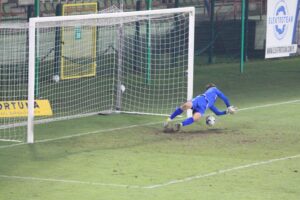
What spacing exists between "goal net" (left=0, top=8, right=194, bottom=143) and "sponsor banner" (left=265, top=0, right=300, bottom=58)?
232cm

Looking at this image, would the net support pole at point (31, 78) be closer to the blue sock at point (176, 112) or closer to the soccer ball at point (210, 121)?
the blue sock at point (176, 112)

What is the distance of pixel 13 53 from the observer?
25.4 m

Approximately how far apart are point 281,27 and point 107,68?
6.43 meters

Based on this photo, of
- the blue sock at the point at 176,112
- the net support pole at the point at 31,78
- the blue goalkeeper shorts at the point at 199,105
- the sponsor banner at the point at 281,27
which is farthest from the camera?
the sponsor banner at the point at 281,27

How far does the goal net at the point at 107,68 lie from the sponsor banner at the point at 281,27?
7.62ft

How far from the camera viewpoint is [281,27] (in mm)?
29672

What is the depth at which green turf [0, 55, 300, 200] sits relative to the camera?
47.1ft

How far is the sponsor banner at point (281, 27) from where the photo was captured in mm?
29219

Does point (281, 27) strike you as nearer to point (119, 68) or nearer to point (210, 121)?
point (119, 68)

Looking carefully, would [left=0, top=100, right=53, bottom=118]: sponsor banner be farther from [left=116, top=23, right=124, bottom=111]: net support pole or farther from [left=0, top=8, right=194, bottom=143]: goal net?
[left=116, top=23, right=124, bottom=111]: net support pole

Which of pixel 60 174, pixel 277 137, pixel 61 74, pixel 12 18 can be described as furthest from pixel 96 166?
pixel 12 18

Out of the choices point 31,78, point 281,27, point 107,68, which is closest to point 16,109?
point 31,78

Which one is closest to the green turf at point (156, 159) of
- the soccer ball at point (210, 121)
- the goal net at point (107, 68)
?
the soccer ball at point (210, 121)

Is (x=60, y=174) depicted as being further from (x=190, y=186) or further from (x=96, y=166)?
(x=190, y=186)
